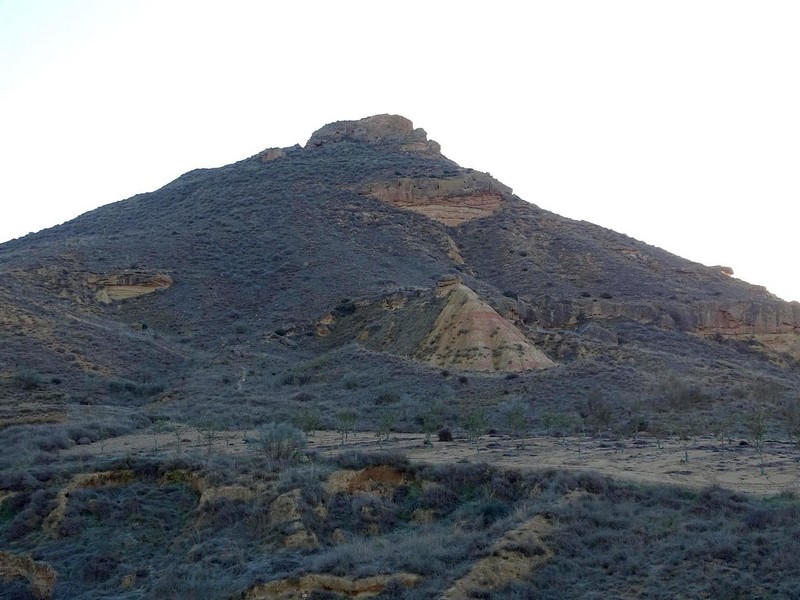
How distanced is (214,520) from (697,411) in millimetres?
18171

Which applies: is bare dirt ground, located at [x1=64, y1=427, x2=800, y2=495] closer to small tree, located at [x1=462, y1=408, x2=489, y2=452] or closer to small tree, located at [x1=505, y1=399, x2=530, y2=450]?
small tree, located at [x1=462, y1=408, x2=489, y2=452]

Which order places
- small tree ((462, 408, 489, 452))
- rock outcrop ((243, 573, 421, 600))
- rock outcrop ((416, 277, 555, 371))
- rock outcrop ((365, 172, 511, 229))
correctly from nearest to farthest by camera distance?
1. rock outcrop ((243, 573, 421, 600))
2. small tree ((462, 408, 489, 452))
3. rock outcrop ((416, 277, 555, 371))
4. rock outcrop ((365, 172, 511, 229))

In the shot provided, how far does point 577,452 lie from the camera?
20516 millimetres

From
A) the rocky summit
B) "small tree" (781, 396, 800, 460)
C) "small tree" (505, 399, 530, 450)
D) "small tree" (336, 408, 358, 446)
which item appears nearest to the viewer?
the rocky summit

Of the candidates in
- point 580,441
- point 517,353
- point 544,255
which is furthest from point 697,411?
point 544,255

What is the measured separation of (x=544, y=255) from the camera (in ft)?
221

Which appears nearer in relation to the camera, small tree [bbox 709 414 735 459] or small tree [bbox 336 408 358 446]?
small tree [bbox 709 414 735 459]

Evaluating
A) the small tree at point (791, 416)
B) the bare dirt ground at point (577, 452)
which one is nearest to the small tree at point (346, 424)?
the bare dirt ground at point (577, 452)

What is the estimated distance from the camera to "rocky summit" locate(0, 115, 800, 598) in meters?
15.3

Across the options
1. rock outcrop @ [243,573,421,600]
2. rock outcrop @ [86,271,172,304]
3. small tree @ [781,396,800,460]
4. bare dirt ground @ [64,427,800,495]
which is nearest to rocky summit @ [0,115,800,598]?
rock outcrop @ [243,573,421,600]

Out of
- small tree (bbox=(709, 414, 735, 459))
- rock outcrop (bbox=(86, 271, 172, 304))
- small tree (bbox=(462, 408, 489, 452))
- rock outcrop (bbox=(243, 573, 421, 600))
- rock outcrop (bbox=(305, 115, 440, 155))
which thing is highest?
rock outcrop (bbox=(305, 115, 440, 155))

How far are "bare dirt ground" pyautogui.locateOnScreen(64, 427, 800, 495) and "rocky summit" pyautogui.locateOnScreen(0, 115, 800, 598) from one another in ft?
1.73

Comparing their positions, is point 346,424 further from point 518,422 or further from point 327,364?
point 327,364

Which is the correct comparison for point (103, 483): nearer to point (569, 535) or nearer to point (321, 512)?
point (321, 512)
